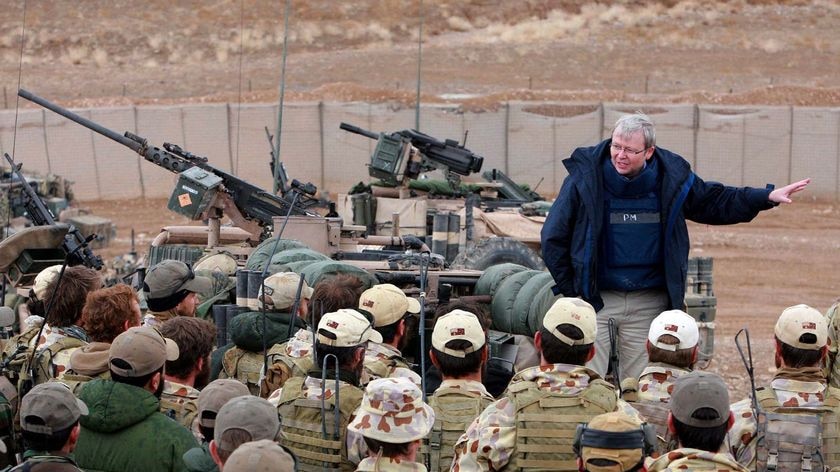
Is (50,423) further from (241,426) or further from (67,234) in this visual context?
(67,234)

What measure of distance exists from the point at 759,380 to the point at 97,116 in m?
19.5

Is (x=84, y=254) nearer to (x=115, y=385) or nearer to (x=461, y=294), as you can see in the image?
(x=461, y=294)

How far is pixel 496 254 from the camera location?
14227mm

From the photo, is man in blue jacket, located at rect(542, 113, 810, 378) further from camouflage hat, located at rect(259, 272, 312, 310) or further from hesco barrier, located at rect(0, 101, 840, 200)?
hesco barrier, located at rect(0, 101, 840, 200)

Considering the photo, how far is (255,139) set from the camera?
98.3ft

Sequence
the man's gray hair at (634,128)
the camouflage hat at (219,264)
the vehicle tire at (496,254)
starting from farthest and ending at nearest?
the vehicle tire at (496,254) < the camouflage hat at (219,264) < the man's gray hair at (634,128)

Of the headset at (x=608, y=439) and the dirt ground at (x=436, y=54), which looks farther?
the dirt ground at (x=436, y=54)

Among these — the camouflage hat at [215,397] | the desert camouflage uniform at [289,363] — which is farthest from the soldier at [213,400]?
the desert camouflage uniform at [289,363]

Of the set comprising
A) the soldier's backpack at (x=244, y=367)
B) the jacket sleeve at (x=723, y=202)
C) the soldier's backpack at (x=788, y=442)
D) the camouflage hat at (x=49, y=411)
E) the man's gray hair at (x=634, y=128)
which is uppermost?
the man's gray hair at (x=634, y=128)

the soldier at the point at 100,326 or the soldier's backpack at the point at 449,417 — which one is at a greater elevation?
the soldier at the point at 100,326

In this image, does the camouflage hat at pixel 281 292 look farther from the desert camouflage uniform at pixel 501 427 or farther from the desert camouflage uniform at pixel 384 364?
the desert camouflage uniform at pixel 501 427

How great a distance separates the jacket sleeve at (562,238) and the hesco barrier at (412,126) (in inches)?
835

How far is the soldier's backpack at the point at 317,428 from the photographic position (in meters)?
5.60

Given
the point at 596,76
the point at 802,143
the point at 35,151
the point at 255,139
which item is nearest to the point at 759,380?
the point at 802,143
